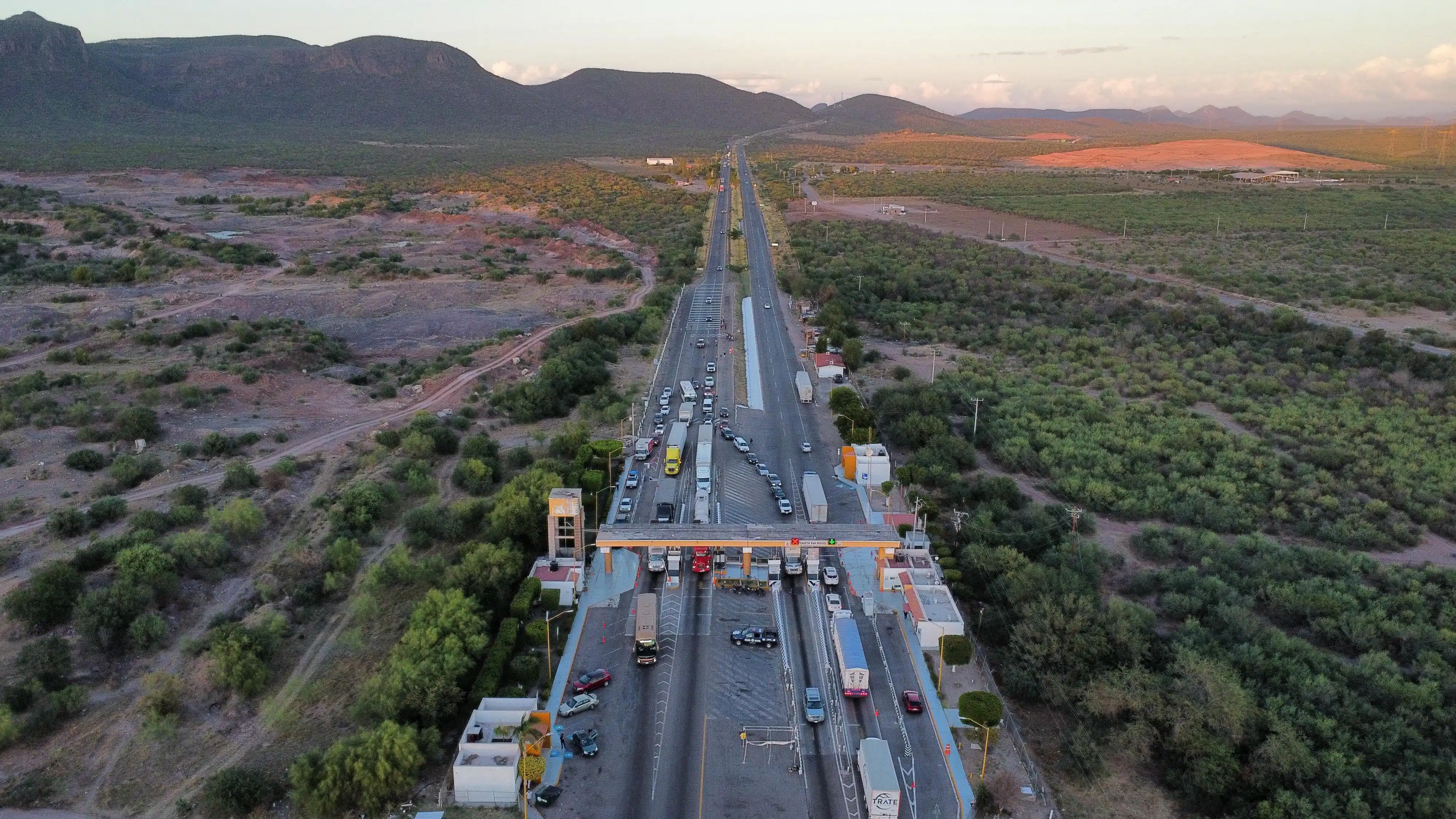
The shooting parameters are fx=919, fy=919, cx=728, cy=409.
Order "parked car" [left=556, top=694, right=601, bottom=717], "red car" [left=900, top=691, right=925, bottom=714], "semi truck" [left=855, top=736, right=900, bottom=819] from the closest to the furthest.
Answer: "semi truck" [left=855, top=736, right=900, bottom=819]
"parked car" [left=556, top=694, right=601, bottom=717]
"red car" [left=900, top=691, right=925, bottom=714]

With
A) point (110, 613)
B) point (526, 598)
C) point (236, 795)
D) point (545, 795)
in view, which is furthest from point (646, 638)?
point (110, 613)

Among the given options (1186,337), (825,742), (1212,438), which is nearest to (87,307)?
(825,742)

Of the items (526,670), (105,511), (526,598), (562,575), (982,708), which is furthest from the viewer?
(105,511)

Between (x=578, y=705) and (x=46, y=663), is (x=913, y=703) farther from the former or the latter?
(x=46, y=663)

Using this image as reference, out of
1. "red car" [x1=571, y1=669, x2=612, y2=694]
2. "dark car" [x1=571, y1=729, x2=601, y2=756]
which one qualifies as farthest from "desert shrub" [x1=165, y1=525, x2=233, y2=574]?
"dark car" [x1=571, y1=729, x2=601, y2=756]

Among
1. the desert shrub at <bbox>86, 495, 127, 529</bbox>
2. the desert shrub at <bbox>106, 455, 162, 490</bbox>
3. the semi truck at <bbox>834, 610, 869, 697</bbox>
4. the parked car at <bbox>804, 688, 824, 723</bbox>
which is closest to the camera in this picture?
the parked car at <bbox>804, 688, 824, 723</bbox>

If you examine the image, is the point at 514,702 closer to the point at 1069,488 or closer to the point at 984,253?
the point at 1069,488

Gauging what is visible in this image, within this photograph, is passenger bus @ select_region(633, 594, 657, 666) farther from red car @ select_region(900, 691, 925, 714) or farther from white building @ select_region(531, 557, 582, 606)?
red car @ select_region(900, 691, 925, 714)
